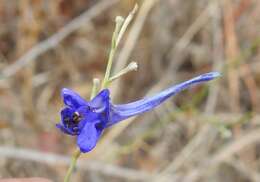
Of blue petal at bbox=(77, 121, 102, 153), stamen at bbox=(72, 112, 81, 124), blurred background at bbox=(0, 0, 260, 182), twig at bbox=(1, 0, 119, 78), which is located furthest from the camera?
blurred background at bbox=(0, 0, 260, 182)

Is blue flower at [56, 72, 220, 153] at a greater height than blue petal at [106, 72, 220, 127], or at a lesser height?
lesser

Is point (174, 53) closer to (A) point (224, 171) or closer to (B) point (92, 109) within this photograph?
(A) point (224, 171)

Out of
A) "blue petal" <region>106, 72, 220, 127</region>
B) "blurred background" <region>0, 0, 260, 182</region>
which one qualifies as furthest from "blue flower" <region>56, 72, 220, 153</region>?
"blurred background" <region>0, 0, 260, 182</region>

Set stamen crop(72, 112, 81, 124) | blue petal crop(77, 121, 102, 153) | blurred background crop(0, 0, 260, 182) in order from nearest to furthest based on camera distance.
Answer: blue petal crop(77, 121, 102, 153) < stamen crop(72, 112, 81, 124) < blurred background crop(0, 0, 260, 182)

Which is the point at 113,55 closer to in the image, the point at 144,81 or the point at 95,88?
the point at 95,88

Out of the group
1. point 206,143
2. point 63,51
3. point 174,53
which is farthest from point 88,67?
point 206,143

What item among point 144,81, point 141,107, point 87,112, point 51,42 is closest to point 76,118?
point 87,112

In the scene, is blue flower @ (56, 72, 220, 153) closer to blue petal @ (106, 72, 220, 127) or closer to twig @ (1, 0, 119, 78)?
blue petal @ (106, 72, 220, 127)
